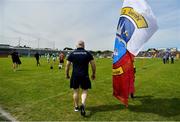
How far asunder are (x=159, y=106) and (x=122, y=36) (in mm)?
2646

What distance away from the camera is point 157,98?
11.7 metres

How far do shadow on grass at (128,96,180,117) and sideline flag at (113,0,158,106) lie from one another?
0.64 metres

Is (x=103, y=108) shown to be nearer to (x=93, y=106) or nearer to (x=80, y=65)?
(x=93, y=106)

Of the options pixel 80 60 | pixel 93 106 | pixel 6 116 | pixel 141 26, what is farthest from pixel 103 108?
pixel 6 116

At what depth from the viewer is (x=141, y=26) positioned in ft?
30.5

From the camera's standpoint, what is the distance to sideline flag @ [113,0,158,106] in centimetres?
928

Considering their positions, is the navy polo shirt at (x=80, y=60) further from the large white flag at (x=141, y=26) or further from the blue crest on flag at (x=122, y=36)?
the large white flag at (x=141, y=26)

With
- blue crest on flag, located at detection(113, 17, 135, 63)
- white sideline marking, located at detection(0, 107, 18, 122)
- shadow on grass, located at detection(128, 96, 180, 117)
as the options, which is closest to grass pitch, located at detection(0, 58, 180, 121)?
shadow on grass, located at detection(128, 96, 180, 117)

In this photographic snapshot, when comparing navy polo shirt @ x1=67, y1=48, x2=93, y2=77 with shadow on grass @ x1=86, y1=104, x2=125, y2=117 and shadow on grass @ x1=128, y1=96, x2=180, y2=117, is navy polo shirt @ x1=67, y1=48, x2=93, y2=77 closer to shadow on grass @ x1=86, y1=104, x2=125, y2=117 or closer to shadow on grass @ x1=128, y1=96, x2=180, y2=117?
shadow on grass @ x1=86, y1=104, x2=125, y2=117

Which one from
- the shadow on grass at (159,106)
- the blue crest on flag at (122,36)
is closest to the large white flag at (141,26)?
the blue crest on flag at (122,36)

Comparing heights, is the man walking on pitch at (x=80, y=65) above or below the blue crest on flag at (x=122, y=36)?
below

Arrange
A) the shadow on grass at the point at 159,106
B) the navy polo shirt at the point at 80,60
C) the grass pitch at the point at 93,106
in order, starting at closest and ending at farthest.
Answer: the grass pitch at the point at 93,106 < the navy polo shirt at the point at 80,60 < the shadow on grass at the point at 159,106

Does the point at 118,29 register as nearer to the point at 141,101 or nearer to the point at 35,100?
the point at 141,101

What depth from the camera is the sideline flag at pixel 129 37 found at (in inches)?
365
